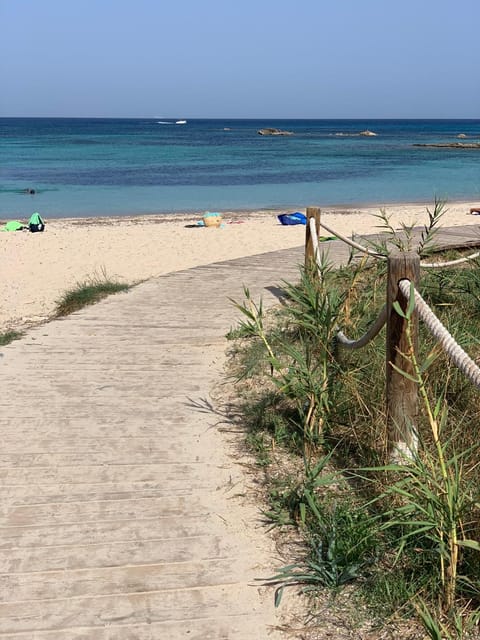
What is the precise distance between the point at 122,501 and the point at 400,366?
1477 millimetres

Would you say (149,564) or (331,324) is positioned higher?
(331,324)

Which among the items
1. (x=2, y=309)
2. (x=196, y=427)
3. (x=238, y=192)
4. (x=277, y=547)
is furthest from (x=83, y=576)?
(x=238, y=192)

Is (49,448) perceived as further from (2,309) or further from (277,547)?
(2,309)

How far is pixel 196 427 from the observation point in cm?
467

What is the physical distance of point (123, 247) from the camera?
15.1 meters

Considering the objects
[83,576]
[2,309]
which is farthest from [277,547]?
[2,309]

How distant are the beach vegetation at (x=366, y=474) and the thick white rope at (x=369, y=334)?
96 mm

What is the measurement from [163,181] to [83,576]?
99.4 feet

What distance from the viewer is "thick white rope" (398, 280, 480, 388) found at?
9.11 feet

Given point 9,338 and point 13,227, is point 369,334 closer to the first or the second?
point 9,338

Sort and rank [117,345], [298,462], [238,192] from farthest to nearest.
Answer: [238,192] < [117,345] < [298,462]

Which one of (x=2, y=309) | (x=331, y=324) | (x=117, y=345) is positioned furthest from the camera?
(x=2, y=309)

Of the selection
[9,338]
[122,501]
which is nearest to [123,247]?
[9,338]

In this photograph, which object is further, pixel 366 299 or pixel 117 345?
pixel 117 345
